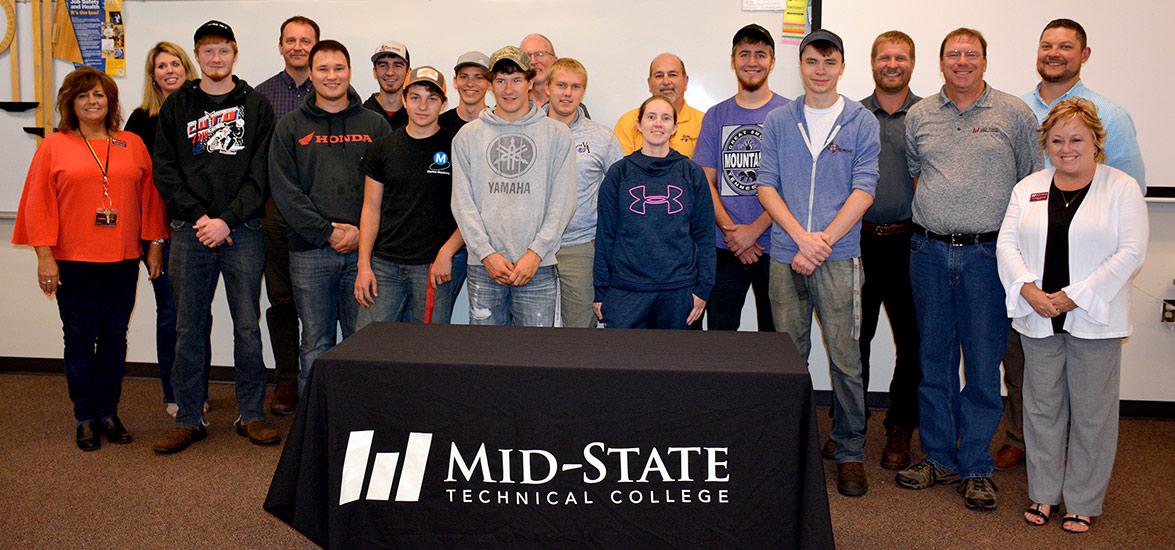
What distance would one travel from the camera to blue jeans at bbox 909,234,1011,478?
310 cm

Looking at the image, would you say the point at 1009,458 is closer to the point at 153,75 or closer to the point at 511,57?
the point at 511,57

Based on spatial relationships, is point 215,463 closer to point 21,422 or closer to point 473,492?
point 21,422

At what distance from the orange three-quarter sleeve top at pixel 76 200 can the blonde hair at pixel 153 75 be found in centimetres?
32

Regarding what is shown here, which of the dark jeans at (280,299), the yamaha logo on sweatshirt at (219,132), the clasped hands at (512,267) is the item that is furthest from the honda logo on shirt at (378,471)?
the dark jeans at (280,299)

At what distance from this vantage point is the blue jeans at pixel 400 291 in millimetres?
3465

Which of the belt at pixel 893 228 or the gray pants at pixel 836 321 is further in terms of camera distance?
the belt at pixel 893 228

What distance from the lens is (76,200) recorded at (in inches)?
143

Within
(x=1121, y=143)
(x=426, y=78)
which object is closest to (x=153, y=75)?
(x=426, y=78)

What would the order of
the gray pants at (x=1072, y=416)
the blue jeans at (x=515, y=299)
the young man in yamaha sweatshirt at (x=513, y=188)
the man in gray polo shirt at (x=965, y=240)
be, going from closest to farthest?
the gray pants at (x=1072, y=416) → the man in gray polo shirt at (x=965, y=240) → the young man in yamaha sweatshirt at (x=513, y=188) → the blue jeans at (x=515, y=299)

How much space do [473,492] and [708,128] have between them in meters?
2.11

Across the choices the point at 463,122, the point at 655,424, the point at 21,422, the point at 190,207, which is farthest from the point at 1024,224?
the point at 21,422

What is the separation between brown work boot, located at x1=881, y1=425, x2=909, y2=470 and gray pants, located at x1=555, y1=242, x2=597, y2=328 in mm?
1398

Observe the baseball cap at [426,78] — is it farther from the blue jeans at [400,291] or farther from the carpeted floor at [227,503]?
the carpeted floor at [227,503]

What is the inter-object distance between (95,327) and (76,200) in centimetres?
57
